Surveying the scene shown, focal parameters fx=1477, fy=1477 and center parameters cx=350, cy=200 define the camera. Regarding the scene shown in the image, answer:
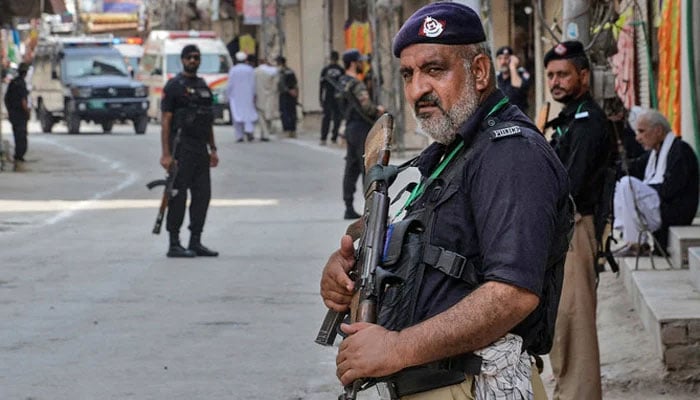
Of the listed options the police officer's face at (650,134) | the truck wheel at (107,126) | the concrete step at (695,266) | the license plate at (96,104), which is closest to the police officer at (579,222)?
the concrete step at (695,266)

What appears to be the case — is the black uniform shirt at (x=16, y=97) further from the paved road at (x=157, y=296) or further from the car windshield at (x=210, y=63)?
the car windshield at (x=210, y=63)

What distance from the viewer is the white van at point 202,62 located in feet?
138

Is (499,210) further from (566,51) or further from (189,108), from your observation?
(189,108)

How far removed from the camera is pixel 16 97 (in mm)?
26844

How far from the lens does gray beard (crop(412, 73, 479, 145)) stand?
329 cm

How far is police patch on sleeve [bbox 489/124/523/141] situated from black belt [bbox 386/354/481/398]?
0.47 meters

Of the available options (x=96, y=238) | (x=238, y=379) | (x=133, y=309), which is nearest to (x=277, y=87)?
(x=96, y=238)

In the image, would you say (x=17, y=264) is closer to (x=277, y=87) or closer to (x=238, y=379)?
(x=238, y=379)

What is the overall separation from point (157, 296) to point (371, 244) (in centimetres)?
765

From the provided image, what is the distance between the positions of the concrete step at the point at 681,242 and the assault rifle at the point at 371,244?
6927 mm

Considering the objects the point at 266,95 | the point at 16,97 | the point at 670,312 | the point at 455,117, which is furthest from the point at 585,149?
the point at 266,95

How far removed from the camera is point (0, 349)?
864cm

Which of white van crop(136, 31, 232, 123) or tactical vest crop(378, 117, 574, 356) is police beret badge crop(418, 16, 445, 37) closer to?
Result: tactical vest crop(378, 117, 574, 356)

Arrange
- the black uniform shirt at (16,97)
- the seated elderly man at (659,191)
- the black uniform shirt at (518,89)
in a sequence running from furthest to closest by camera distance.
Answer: the black uniform shirt at (16,97), the black uniform shirt at (518,89), the seated elderly man at (659,191)
